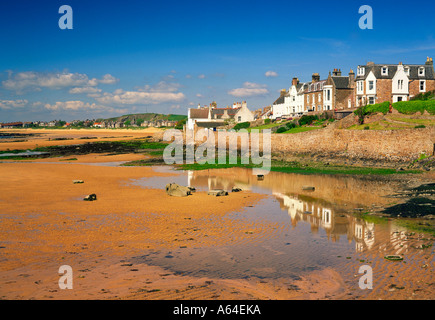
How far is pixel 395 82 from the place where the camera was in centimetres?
4772

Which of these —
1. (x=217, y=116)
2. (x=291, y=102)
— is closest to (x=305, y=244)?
(x=291, y=102)

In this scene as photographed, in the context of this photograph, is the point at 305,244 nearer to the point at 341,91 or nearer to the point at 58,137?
the point at 341,91

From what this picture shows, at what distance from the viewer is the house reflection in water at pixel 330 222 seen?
11.4 metres

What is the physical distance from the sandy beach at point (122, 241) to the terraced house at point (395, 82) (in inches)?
1385

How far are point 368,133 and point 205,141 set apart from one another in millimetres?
29120

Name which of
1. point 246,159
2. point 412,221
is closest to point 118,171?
point 246,159

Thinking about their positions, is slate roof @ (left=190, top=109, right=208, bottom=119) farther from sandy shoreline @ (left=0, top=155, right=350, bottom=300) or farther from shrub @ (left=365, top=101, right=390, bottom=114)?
sandy shoreline @ (left=0, top=155, right=350, bottom=300)

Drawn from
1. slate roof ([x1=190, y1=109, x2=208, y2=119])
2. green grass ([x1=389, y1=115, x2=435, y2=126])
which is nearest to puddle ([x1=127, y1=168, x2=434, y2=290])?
green grass ([x1=389, y1=115, x2=435, y2=126])

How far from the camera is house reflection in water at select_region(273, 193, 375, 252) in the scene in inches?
448

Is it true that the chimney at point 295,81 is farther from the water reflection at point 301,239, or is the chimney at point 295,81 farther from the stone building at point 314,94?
the water reflection at point 301,239

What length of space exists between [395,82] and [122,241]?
46571mm
